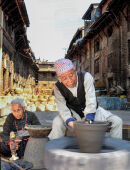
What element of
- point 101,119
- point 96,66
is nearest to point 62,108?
point 101,119

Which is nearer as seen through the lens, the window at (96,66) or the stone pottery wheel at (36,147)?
the stone pottery wheel at (36,147)

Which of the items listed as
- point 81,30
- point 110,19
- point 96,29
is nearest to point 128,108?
point 110,19

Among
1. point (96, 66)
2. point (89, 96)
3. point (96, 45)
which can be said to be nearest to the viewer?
point (89, 96)

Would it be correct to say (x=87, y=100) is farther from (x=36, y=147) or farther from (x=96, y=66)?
(x=96, y=66)

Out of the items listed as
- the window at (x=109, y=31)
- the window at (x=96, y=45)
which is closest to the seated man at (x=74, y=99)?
the window at (x=109, y=31)

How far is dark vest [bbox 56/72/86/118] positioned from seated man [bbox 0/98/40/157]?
770 millimetres

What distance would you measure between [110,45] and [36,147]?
16.3 meters

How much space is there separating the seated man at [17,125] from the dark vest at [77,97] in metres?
0.77

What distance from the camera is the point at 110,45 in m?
17.9

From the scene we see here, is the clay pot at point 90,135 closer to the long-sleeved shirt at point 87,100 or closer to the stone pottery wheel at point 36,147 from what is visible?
the long-sleeved shirt at point 87,100

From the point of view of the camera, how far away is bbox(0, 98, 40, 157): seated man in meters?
3.29

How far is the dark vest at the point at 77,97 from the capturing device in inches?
115

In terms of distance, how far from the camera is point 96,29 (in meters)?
20.5

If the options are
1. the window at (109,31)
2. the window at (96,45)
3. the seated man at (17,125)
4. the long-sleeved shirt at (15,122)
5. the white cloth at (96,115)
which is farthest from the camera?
the window at (96,45)
